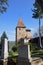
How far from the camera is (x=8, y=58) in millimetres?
16672

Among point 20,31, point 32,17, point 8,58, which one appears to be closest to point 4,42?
point 8,58

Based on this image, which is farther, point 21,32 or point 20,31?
point 20,31

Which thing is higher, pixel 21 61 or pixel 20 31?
pixel 20 31

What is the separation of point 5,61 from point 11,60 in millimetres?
534

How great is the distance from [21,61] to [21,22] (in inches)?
2122

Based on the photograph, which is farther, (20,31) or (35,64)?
(20,31)

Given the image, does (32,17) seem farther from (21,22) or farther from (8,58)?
(21,22)

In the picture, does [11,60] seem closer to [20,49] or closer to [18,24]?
[20,49]

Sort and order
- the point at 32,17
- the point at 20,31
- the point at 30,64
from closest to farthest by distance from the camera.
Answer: the point at 30,64
the point at 32,17
the point at 20,31

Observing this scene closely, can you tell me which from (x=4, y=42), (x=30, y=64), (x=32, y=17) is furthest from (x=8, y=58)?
(x=32, y=17)

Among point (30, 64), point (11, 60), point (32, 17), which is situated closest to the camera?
point (30, 64)

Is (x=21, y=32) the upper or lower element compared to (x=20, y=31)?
lower

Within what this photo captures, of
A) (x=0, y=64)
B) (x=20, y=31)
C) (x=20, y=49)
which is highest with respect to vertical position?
(x=20, y=31)

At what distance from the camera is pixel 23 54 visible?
14805 mm
